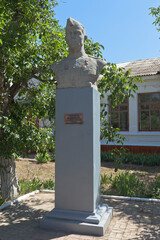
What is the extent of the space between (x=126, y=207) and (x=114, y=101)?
2.44m

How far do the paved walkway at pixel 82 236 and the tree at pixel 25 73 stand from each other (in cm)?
105

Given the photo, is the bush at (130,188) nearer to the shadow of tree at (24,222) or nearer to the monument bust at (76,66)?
the shadow of tree at (24,222)

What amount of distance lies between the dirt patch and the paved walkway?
317 cm

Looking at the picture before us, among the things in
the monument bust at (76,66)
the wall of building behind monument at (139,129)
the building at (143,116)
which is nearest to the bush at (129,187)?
the monument bust at (76,66)

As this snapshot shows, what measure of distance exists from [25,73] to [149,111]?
9.81 m

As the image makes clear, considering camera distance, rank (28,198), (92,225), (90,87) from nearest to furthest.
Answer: (92,225) → (90,87) → (28,198)

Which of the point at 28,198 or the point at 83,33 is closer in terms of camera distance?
the point at 83,33


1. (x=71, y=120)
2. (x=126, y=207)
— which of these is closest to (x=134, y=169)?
(x=126, y=207)

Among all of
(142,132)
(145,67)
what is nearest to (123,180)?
(142,132)

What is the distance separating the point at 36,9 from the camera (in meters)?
5.00

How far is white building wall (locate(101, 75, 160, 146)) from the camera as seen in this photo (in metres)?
13.0

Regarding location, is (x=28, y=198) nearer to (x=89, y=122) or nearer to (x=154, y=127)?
(x=89, y=122)

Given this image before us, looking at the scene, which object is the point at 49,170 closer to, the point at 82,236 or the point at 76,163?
the point at 76,163

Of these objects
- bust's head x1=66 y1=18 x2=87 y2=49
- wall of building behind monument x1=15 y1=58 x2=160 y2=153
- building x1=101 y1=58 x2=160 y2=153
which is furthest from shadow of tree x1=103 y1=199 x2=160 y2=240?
building x1=101 y1=58 x2=160 y2=153
